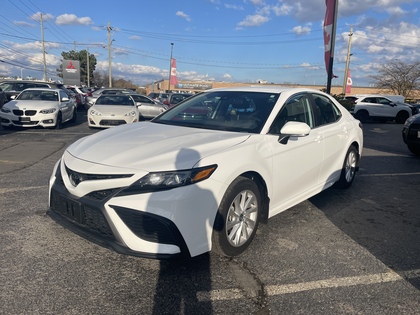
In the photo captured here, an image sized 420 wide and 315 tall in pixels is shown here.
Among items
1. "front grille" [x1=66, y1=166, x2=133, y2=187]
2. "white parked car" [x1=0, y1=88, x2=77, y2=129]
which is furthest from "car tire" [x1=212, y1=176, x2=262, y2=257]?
"white parked car" [x1=0, y1=88, x2=77, y2=129]

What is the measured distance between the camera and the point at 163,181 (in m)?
2.74

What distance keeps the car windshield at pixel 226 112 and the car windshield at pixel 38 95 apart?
9.92 metres

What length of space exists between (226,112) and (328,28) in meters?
10.7

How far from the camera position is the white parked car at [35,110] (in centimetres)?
→ 1148

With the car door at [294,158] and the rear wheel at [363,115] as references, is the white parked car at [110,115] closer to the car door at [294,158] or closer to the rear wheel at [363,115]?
the car door at [294,158]

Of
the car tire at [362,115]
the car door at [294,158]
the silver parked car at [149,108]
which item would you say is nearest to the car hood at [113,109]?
the silver parked car at [149,108]

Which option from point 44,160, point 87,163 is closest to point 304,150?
point 87,163

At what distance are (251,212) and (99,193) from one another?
1404 mm

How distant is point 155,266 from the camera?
3068 millimetres

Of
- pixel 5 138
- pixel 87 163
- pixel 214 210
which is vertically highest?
pixel 87 163

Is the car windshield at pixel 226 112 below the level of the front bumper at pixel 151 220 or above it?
above

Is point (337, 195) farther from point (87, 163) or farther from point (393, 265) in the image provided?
point (87, 163)

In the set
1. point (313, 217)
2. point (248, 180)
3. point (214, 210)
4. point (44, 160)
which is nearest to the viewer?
point (214, 210)

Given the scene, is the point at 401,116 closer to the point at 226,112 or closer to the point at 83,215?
the point at 226,112
